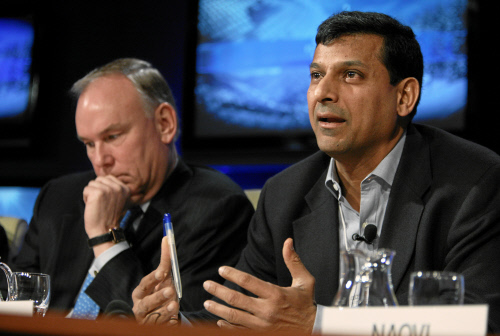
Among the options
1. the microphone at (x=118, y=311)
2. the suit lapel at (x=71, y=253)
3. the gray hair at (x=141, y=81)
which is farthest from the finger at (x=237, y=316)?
the gray hair at (x=141, y=81)

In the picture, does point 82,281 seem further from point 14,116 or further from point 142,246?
point 14,116

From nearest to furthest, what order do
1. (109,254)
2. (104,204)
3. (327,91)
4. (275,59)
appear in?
(327,91) < (109,254) < (104,204) < (275,59)

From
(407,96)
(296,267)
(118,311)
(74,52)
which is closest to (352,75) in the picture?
(407,96)

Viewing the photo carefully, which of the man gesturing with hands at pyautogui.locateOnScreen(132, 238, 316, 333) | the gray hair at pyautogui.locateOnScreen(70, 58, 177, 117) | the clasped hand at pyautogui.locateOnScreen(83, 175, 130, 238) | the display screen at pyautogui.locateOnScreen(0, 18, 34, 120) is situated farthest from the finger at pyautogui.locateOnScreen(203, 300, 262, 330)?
the display screen at pyautogui.locateOnScreen(0, 18, 34, 120)

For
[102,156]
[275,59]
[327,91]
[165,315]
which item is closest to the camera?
[165,315]

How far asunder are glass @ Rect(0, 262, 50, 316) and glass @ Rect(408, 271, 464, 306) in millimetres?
876

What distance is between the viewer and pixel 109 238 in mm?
2230

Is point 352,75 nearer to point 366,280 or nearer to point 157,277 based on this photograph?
point 157,277

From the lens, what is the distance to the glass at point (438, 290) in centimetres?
96

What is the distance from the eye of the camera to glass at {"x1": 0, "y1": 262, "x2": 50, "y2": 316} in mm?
1399

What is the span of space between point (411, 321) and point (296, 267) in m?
0.48

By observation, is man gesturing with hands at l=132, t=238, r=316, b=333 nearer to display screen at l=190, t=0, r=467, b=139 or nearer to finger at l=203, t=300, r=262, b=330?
finger at l=203, t=300, r=262, b=330

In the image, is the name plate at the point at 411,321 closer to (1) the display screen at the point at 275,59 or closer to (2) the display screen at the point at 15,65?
(1) the display screen at the point at 275,59

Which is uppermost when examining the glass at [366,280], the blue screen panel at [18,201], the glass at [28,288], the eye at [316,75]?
the eye at [316,75]
